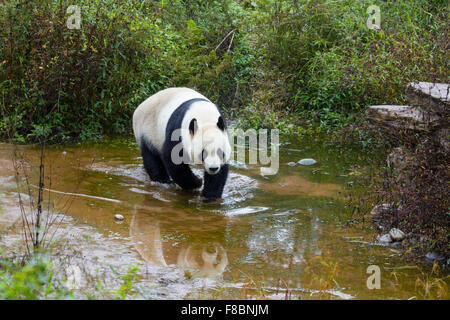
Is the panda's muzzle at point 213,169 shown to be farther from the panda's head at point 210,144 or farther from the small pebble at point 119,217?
the small pebble at point 119,217

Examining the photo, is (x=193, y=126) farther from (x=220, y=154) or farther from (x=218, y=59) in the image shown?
(x=218, y=59)

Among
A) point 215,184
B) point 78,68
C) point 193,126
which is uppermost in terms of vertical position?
point 78,68

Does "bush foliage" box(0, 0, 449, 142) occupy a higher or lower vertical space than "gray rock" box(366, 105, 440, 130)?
higher

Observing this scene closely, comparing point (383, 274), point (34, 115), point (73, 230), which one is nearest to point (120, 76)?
point (34, 115)

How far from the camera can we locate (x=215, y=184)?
616 centimetres

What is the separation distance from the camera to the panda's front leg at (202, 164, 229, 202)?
6125mm

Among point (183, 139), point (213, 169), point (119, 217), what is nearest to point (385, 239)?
point (213, 169)

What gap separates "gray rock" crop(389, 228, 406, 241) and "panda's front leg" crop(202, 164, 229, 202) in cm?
209

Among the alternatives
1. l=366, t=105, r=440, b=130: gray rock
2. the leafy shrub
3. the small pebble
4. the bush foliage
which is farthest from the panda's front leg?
the leafy shrub

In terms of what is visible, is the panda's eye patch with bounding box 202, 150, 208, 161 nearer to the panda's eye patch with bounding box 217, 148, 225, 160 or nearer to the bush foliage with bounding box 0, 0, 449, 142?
the panda's eye patch with bounding box 217, 148, 225, 160

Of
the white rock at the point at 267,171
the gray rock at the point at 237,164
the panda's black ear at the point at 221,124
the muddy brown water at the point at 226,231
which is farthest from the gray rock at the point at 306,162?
the panda's black ear at the point at 221,124

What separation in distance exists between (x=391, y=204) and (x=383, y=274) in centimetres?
113

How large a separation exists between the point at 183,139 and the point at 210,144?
444 millimetres

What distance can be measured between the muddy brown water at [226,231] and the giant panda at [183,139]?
0.76ft
